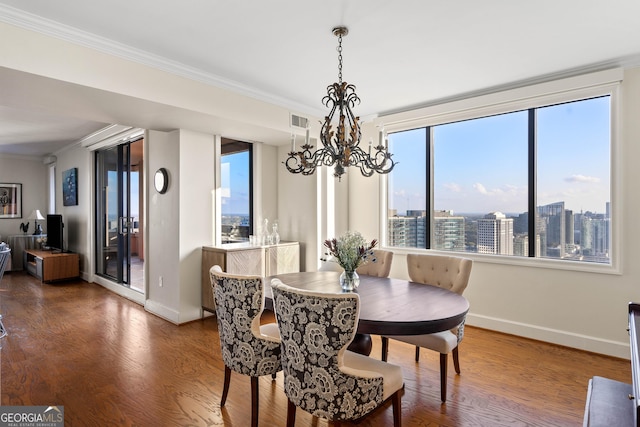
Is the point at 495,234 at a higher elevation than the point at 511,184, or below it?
below

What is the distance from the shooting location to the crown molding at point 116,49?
2.38 meters

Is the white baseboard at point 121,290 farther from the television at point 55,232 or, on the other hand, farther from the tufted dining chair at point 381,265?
the tufted dining chair at point 381,265

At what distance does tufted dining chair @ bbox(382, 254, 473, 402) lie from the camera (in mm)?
2496

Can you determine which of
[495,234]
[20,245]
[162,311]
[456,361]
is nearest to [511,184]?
[495,234]

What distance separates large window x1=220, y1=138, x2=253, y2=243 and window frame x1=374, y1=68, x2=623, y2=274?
205 cm

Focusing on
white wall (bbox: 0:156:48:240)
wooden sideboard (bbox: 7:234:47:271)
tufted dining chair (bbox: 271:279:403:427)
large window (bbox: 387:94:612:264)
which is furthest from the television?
tufted dining chair (bbox: 271:279:403:427)

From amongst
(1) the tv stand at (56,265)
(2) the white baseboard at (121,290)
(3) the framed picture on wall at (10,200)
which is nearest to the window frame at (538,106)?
(2) the white baseboard at (121,290)

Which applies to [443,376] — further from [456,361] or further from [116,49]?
[116,49]

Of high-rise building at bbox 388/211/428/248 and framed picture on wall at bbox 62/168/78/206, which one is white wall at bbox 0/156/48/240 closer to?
framed picture on wall at bbox 62/168/78/206

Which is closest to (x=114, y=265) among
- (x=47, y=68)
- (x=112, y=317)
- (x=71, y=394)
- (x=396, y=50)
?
(x=112, y=317)

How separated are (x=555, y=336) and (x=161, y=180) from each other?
15.4ft

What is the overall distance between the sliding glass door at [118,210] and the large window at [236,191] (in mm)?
1635

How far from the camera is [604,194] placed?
3371 mm

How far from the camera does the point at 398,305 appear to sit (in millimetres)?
2252
